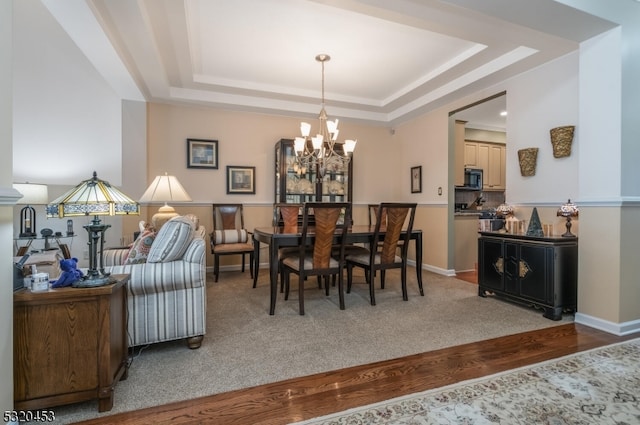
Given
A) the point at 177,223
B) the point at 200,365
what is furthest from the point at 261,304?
the point at 177,223

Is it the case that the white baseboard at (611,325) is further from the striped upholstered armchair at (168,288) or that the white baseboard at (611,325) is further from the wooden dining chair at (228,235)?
the wooden dining chair at (228,235)

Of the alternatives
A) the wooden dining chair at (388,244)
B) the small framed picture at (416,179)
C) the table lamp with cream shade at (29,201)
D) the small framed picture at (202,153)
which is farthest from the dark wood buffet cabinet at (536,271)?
the table lamp with cream shade at (29,201)

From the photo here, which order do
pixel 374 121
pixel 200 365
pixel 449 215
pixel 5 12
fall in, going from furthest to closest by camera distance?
pixel 374 121
pixel 449 215
pixel 200 365
pixel 5 12

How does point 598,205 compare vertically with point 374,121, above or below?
below

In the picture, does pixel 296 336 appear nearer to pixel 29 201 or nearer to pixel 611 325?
pixel 611 325

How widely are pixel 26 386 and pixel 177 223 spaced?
1.06m

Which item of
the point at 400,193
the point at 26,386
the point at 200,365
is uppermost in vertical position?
the point at 400,193

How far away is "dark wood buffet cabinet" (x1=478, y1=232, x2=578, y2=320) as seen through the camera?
2.70 m

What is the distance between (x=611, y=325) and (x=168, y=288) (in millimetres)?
3336

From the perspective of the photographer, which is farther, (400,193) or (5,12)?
(400,193)

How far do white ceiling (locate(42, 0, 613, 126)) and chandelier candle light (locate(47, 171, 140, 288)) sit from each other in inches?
62.9

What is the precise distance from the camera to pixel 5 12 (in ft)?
4.24

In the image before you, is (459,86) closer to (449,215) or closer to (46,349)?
(449,215)

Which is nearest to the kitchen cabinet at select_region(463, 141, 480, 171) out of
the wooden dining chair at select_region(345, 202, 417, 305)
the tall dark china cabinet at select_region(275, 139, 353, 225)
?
the tall dark china cabinet at select_region(275, 139, 353, 225)
